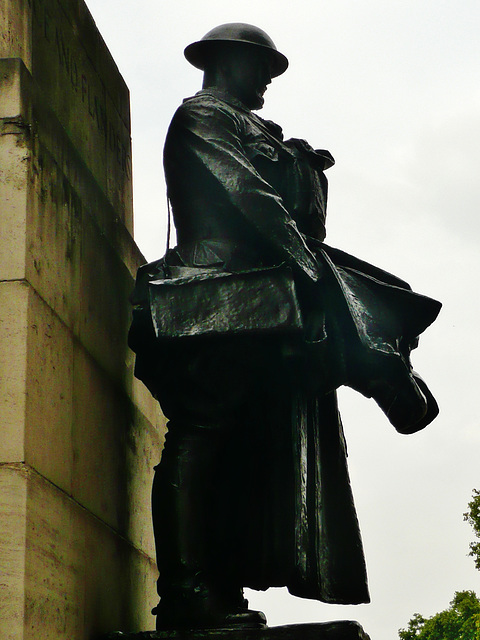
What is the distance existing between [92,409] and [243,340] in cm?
96

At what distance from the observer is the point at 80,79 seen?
6.51 metres

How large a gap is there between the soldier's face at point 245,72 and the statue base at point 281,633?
2729 mm

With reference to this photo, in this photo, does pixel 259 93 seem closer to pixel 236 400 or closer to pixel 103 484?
pixel 236 400

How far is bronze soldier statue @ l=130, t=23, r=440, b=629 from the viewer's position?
5.27 metres

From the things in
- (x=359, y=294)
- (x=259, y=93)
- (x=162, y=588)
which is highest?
(x=259, y=93)

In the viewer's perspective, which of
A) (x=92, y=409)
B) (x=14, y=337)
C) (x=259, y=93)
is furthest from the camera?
(x=259, y=93)

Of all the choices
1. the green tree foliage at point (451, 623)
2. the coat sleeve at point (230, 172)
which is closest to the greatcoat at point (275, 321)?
the coat sleeve at point (230, 172)

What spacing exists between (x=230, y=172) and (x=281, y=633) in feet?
Result: 6.83

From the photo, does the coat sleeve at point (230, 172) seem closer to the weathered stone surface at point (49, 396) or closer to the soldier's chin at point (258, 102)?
the soldier's chin at point (258, 102)

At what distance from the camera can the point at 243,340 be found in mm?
5305

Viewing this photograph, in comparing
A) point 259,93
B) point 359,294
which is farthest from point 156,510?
point 259,93

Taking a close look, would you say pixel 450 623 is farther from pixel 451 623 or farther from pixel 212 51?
pixel 212 51

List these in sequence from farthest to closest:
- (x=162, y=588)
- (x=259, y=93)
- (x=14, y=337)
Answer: (x=259, y=93) < (x=162, y=588) < (x=14, y=337)

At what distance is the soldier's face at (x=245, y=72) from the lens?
622 centimetres
